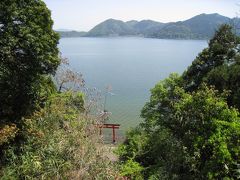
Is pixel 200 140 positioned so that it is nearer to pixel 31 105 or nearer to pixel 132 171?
pixel 132 171

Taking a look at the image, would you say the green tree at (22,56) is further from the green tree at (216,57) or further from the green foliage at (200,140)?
the green tree at (216,57)

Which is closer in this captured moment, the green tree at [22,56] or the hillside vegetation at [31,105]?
the hillside vegetation at [31,105]

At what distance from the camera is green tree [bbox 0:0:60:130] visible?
12.8 meters

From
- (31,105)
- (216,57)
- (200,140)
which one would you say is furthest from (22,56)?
(216,57)

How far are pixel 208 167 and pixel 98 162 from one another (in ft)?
9.17

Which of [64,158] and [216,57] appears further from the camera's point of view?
[216,57]

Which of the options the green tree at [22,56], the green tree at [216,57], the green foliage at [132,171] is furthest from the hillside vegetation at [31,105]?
the green tree at [216,57]

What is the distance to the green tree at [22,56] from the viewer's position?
504 inches

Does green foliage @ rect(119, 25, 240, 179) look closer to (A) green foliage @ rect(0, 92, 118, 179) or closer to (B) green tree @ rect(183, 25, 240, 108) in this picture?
(B) green tree @ rect(183, 25, 240, 108)

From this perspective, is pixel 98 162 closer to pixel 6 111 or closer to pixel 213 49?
pixel 6 111

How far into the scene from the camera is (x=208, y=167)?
883 centimetres

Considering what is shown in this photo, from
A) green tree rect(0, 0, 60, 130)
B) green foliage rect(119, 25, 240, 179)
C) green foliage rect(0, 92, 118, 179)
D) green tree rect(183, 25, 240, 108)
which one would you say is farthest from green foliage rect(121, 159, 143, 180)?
green tree rect(183, 25, 240, 108)

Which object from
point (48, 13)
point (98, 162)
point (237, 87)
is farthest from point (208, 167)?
point (48, 13)

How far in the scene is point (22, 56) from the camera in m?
13.3
